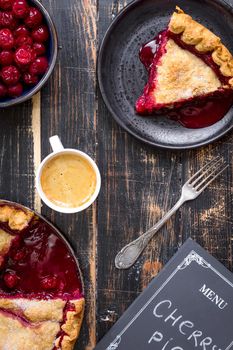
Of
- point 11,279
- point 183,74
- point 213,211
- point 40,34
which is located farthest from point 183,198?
point 40,34

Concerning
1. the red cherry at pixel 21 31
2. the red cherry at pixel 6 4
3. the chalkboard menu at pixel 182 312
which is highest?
the red cherry at pixel 6 4

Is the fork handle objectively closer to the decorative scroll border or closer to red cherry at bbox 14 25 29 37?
the decorative scroll border

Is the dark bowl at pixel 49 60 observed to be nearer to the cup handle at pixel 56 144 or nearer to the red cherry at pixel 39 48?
the red cherry at pixel 39 48

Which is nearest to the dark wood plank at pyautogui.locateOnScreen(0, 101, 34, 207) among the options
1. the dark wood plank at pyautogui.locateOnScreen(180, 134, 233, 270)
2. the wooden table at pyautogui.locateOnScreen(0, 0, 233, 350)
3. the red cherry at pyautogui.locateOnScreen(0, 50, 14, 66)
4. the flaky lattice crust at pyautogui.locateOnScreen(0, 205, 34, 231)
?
the wooden table at pyautogui.locateOnScreen(0, 0, 233, 350)

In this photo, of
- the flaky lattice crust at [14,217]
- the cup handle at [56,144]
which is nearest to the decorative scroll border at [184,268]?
the flaky lattice crust at [14,217]

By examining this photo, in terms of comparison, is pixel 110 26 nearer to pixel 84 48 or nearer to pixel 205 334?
pixel 84 48

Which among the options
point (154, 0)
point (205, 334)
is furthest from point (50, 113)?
point (205, 334)

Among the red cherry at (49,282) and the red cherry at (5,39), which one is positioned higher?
the red cherry at (5,39)
